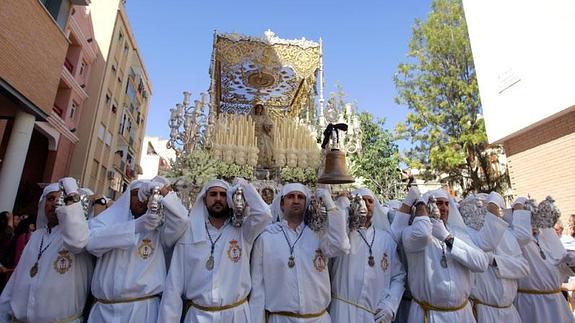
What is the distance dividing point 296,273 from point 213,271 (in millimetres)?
627

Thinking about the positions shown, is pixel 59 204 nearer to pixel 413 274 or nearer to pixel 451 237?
pixel 413 274

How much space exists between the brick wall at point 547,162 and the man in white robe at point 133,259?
8350 millimetres

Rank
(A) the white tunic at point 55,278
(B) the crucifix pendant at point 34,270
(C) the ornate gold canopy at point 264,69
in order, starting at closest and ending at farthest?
(A) the white tunic at point 55,278 < (B) the crucifix pendant at point 34,270 < (C) the ornate gold canopy at point 264,69

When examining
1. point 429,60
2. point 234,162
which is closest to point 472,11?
point 429,60

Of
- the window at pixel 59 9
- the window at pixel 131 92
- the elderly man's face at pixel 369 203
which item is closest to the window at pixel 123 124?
the window at pixel 131 92

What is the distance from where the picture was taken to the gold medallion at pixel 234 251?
2.54 m

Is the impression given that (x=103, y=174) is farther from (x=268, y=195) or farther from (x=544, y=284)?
(x=544, y=284)

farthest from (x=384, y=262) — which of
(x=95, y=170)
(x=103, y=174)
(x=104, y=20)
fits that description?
(x=104, y=20)

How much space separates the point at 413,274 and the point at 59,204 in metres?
2.82

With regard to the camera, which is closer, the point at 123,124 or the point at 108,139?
the point at 108,139

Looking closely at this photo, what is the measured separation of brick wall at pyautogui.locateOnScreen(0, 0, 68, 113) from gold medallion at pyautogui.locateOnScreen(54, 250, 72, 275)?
263 inches

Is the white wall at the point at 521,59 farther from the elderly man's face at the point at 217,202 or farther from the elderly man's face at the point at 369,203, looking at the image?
the elderly man's face at the point at 217,202

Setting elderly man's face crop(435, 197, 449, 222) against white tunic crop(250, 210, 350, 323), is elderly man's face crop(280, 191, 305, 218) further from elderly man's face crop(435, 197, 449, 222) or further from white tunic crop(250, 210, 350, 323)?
elderly man's face crop(435, 197, 449, 222)

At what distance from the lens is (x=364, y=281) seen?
2.71m
